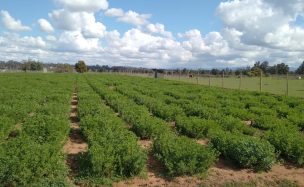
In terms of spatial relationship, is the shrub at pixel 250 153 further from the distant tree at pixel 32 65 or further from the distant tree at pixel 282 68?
the distant tree at pixel 32 65

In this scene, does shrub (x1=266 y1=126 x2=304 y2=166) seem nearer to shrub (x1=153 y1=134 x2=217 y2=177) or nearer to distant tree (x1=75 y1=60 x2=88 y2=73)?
shrub (x1=153 y1=134 x2=217 y2=177)

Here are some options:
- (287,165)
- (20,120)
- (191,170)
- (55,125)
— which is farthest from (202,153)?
(20,120)

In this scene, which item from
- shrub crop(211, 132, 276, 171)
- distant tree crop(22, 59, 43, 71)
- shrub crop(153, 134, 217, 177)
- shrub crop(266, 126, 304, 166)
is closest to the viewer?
shrub crop(153, 134, 217, 177)

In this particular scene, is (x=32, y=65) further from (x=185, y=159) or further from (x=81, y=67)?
(x=185, y=159)

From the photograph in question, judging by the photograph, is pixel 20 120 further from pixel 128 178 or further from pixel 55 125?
pixel 128 178

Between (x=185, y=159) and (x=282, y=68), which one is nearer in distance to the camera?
(x=185, y=159)

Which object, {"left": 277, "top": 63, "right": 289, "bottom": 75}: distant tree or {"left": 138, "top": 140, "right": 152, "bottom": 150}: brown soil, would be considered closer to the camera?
{"left": 138, "top": 140, "right": 152, "bottom": 150}: brown soil

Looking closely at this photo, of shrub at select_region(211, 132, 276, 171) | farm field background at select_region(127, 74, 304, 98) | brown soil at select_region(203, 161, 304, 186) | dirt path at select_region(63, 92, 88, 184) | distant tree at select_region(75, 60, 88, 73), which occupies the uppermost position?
distant tree at select_region(75, 60, 88, 73)

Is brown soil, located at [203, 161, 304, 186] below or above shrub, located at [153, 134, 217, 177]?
below

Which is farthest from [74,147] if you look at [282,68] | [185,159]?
[282,68]

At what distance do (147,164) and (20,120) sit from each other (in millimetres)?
6634

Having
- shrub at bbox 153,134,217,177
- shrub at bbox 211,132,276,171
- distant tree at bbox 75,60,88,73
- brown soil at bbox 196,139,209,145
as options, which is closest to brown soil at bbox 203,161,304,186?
shrub at bbox 211,132,276,171

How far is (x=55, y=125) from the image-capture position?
1035cm

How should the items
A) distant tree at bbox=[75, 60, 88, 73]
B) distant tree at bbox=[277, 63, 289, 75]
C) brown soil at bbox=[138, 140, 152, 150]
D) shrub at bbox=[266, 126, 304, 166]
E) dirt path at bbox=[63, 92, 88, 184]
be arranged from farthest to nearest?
distant tree at bbox=[75, 60, 88, 73] → distant tree at bbox=[277, 63, 289, 75] → brown soil at bbox=[138, 140, 152, 150] → shrub at bbox=[266, 126, 304, 166] → dirt path at bbox=[63, 92, 88, 184]
